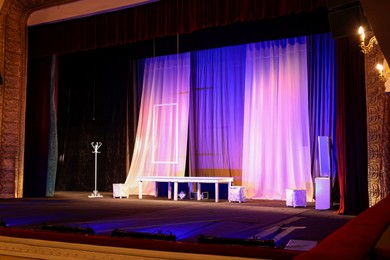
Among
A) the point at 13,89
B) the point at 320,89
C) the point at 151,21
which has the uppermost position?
the point at 151,21

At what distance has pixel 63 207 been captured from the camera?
7.28 meters

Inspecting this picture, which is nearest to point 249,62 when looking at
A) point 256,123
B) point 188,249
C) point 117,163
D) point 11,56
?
point 256,123

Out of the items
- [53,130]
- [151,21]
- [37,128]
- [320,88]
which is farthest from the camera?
[53,130]

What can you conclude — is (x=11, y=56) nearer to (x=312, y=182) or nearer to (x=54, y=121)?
(x=54, y=121)

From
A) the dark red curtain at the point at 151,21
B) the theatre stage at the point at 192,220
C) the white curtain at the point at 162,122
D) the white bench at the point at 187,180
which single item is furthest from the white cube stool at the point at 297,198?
the white curtain at the point at 162,122

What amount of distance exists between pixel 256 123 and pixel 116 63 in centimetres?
398

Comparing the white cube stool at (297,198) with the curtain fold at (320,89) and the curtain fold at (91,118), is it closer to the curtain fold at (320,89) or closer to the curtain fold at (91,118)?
the curtain fold at (320,89)

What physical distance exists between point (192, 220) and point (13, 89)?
18.5 ft

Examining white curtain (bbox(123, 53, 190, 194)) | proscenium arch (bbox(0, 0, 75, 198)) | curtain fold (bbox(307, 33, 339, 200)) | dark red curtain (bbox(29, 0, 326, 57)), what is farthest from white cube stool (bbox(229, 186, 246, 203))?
proscenium arch (bbox(0, 0, 75, 198))

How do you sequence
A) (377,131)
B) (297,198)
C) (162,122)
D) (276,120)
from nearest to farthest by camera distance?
(377,131), (297,198), (276,120), (162,122)

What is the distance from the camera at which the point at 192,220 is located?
5.54 m

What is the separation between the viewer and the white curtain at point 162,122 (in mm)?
9961

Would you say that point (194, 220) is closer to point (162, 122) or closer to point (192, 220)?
point (192, 220)

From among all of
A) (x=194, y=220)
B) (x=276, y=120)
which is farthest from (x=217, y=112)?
(x=194, y=220)
